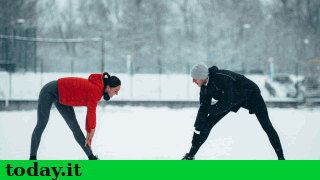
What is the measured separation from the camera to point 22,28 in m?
15.2

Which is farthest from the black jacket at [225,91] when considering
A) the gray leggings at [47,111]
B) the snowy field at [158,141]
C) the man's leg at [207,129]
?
the gray leggings at [47,111]

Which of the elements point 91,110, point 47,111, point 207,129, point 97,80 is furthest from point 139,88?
point 91,110

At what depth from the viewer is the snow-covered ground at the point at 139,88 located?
12.0m

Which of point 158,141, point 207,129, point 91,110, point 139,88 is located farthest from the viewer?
point 139,88

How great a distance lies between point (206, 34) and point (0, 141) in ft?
81.6

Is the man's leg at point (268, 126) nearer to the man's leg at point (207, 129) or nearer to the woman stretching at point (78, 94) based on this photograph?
the man's leg at point (207, 129)

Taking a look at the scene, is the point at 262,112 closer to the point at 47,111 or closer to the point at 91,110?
the point at 91,110

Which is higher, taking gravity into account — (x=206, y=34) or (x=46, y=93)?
(x=206, y=34)

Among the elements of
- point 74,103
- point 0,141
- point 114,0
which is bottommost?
point 0,141

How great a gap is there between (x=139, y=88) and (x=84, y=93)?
1086 cm

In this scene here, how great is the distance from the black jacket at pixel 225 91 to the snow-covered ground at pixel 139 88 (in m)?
8.72

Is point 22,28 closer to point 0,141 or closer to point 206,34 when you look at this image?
point 0,141

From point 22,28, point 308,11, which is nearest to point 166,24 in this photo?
point 308,11

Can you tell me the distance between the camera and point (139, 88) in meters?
13.9
